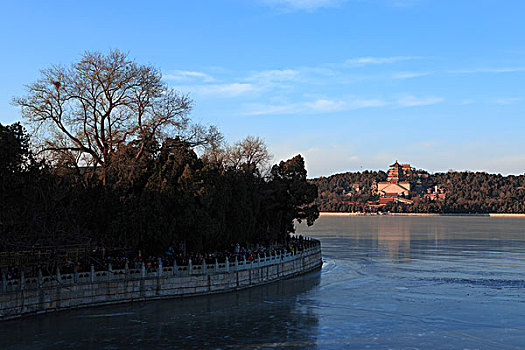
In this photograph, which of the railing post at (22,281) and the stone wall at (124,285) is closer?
the railing post at (22,281)

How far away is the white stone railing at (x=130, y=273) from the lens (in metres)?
23.1

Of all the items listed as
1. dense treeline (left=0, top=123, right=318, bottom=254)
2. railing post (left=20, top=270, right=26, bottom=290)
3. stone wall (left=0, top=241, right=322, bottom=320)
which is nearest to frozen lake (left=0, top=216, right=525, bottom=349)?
stone wall (left=0, top=241, right=322, bottom=320)

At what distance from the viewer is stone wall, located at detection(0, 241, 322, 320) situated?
75.9 feet

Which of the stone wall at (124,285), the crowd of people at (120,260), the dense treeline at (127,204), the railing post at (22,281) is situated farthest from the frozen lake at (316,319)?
the dense treeline at (127,204)

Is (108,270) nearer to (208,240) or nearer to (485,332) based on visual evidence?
(208,240)

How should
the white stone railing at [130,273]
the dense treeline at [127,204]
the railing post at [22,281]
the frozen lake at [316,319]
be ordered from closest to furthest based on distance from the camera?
the frozen lake at [316,319], the railing post at [22,281], the white stone railing at [130,273], the dense treeline at [127,204]

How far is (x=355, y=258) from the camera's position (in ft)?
176

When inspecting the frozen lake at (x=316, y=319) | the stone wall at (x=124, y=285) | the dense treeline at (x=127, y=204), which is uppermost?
the dense treeline at (x=127, y=204)

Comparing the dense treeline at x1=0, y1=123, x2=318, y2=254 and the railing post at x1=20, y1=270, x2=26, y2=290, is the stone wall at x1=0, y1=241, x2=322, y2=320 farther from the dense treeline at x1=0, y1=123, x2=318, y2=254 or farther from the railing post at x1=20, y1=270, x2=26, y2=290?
the dense treeline at x1=0, y1=123, x2=318, y2=254

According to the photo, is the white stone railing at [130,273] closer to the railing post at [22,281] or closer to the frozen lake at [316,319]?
the railing post at [22,281]

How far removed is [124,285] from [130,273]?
0.65m

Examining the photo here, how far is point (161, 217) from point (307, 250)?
1495 centimetres

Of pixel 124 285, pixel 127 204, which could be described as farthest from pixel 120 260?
pixel 127 204

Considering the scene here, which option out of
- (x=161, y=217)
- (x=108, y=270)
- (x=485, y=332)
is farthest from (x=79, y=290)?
(x=485, y=332)
